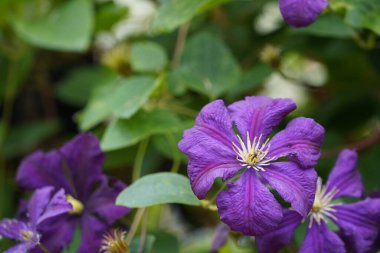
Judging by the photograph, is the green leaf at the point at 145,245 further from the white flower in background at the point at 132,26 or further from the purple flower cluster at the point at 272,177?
the white flower in background at the point at 132,26

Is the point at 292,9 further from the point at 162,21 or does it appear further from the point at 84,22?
the point at 84,22

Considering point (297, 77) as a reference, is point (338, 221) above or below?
above

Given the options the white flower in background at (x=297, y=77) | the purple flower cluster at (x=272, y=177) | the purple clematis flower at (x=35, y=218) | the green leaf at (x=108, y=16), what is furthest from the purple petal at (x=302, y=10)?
the white flower in background at (x=297, y=77)

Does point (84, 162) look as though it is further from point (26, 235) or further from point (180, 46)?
point (180, 46)

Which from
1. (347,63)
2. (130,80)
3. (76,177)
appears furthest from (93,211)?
(347,63)

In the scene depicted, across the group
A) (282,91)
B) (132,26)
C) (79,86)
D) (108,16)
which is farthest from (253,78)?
(282,91)

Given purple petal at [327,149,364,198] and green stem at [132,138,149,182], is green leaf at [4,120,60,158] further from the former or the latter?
purple petal at [327,149,364,198]

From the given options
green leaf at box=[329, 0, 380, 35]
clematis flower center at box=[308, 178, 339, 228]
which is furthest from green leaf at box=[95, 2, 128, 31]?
clematis flower center at box=[308, 178, 339, 228]
